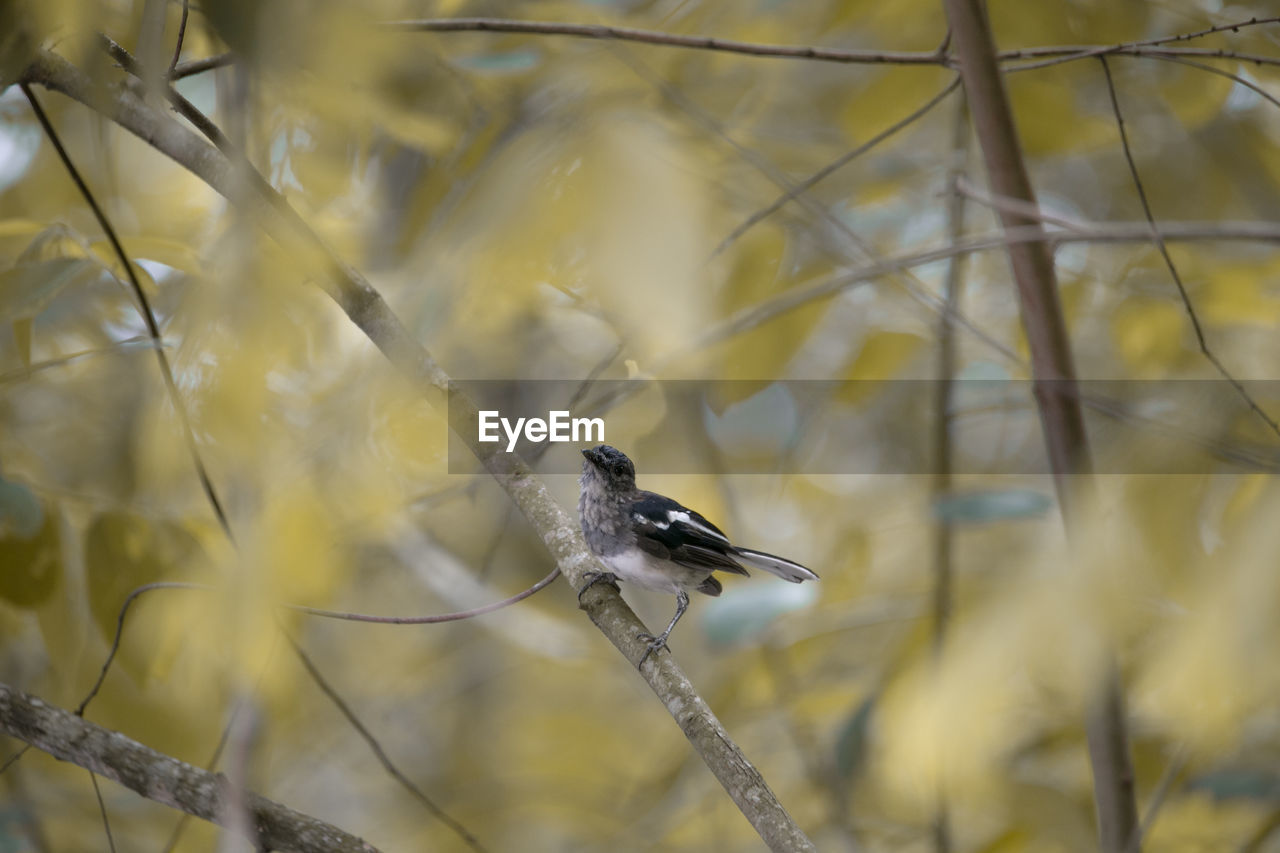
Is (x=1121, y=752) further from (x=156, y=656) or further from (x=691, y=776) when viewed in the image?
(x=156, y=656)

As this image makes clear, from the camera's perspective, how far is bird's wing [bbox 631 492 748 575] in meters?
0.65

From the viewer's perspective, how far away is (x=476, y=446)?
615 mm

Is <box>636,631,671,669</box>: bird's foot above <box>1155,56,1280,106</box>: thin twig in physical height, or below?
below

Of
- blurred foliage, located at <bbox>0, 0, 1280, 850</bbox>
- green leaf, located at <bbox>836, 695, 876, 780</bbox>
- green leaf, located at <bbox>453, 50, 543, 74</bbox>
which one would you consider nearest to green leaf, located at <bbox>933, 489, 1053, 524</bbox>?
blurred foliage, located at <bbox>0, 0, 1280, 850</bbox>

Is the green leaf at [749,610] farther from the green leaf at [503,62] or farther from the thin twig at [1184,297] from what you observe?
the green leaf at [503,62]

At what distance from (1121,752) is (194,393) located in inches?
21.8

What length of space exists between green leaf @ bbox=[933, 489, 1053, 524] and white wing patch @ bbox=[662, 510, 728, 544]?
0.71 feet

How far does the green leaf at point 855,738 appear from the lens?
21.7 inches

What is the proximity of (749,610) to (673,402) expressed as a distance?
0.41 meters

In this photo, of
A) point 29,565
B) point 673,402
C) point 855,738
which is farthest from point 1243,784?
point 29,565

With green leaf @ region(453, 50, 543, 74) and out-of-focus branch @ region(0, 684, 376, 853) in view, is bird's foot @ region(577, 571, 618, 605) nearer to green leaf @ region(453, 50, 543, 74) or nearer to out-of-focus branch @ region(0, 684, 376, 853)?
out-of-focus branch @ region(0, 684, 376, 853)

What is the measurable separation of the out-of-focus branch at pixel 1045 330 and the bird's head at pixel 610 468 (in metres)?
0.30

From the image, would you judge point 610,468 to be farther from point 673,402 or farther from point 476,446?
point 673,402

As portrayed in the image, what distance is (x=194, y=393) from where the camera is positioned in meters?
0.49
